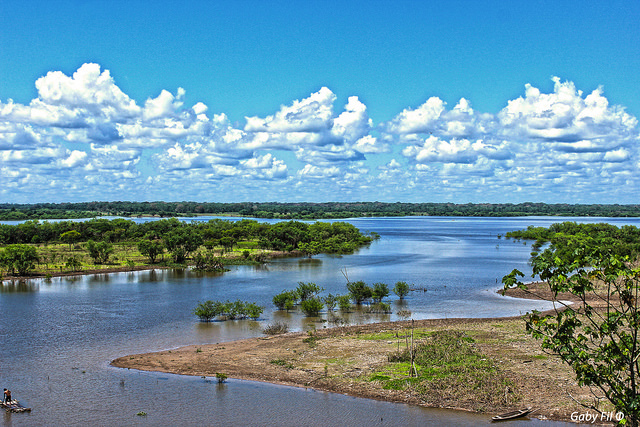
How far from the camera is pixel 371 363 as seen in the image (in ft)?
87.7

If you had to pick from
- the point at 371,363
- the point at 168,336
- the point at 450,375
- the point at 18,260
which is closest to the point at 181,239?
the point at 18,260

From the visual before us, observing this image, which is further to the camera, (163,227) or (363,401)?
(163,227)

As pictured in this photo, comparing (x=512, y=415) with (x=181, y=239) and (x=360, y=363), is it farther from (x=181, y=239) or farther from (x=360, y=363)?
(x=181, y=239)

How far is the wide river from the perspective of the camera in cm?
2147

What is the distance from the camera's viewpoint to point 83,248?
322 feet

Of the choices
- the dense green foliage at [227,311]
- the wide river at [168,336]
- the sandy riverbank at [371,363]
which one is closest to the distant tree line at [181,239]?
the wide river at [168,336]

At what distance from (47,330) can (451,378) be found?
30.1 metres

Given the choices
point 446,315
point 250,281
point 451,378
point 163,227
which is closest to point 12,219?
point 163,227

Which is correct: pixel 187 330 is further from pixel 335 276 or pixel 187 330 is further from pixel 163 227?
pixel 163 227

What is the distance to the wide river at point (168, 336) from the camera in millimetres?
21469

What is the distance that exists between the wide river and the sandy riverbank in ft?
3.09

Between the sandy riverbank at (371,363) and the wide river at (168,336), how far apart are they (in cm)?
94

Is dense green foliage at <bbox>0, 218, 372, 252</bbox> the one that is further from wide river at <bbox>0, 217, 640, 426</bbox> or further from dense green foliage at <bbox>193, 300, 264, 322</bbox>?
dense green foliage at <bbox>193, 300, 264, 322</bbox>

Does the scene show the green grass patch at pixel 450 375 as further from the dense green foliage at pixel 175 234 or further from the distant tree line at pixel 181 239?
the dense green foliage at pixel 175 234
